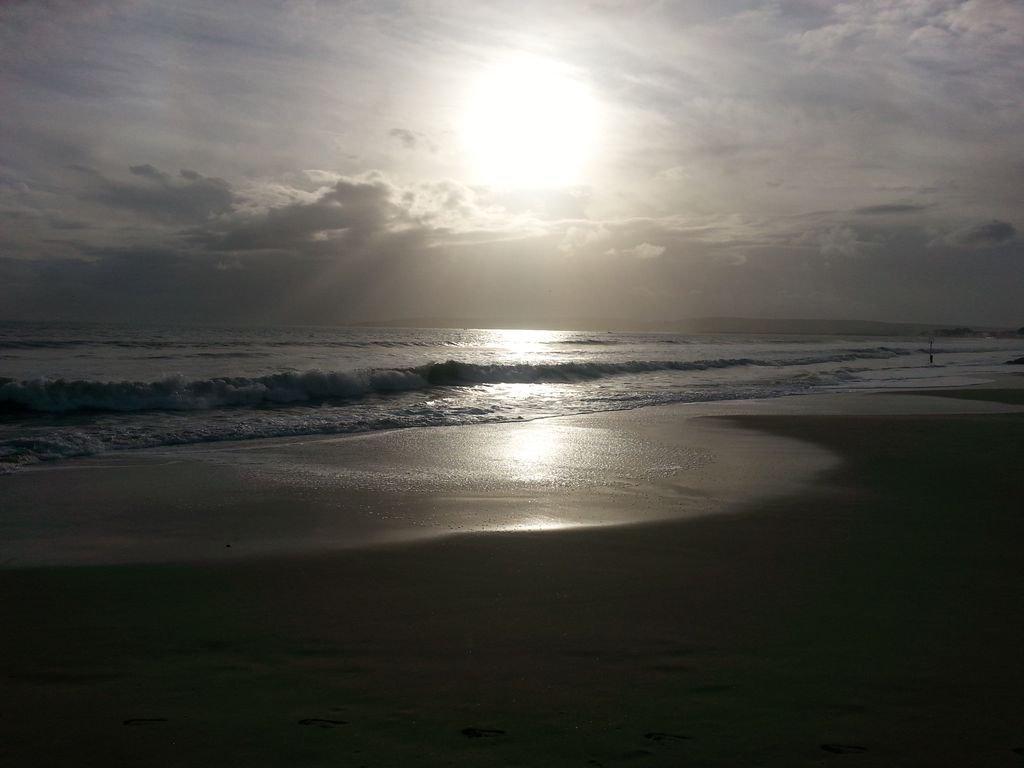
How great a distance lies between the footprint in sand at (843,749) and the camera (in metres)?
2.86

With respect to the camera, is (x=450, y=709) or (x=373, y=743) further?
(x=450, y=709)

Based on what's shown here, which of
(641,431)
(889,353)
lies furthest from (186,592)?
(889,353)

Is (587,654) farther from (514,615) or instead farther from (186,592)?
(186,592)

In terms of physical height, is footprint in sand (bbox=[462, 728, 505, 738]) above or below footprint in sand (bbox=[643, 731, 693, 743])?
above

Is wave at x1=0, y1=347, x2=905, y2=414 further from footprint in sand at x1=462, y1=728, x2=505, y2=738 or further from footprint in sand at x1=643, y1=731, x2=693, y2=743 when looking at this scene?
footprint in sand at x1=643, y1=731, x2=693, y2=743

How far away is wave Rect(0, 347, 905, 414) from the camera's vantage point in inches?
661

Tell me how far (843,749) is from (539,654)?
55.1 inches

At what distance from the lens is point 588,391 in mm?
22906

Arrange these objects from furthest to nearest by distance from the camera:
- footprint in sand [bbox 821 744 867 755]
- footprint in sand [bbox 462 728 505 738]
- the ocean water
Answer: the ocean water → footprint in sand [bbox 462 728 505 738] → footprint in sand [bbox 821 744 867 755]

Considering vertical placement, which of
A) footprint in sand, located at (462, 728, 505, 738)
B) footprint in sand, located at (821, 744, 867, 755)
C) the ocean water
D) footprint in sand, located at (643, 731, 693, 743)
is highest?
the ocean water

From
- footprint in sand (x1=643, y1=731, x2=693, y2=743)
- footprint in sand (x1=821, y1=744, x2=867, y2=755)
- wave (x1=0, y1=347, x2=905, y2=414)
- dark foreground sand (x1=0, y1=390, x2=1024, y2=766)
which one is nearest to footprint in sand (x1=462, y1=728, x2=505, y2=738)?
dark foreground sand (x1=0, y1=390, x2=1024, y2=766)

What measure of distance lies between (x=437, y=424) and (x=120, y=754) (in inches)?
448

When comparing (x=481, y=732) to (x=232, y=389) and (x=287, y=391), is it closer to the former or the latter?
(x=232, y=389)

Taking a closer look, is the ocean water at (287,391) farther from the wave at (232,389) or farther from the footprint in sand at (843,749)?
the footprint in sand at (843,749)
